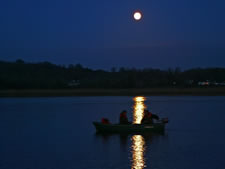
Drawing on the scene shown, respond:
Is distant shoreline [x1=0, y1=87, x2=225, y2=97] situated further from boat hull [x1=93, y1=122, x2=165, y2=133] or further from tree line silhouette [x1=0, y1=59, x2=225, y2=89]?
boat hull [x1=93, y1=122, x2=165, y2=133]

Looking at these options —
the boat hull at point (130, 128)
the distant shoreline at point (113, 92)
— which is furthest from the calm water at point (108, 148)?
the distant shoreline at point (113, 92)

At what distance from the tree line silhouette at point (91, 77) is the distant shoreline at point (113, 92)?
1422 mm

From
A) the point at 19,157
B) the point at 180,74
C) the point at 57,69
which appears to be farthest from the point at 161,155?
the point at 57,69

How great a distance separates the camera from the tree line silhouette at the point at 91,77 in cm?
8819

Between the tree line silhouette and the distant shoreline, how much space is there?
142cm

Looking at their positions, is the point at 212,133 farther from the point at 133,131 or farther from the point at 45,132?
the point at 45,132

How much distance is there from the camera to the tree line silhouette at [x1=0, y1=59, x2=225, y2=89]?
88.2 meters

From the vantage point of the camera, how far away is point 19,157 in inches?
680

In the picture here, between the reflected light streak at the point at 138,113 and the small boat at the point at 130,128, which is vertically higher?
the small boat at the point at 130,128

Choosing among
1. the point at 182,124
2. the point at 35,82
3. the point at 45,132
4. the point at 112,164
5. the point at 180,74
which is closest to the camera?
the point at 112,164

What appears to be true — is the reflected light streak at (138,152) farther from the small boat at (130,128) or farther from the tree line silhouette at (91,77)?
the tree line silhouette at (91,77)

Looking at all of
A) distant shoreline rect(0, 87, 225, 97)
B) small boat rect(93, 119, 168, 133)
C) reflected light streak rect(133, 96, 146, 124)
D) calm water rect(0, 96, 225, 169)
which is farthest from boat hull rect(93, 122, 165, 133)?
distant shoreline rect(0, 87, 225, 97)

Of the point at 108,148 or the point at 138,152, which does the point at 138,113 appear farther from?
the point at 138,152

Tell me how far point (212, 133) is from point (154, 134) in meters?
3.50
